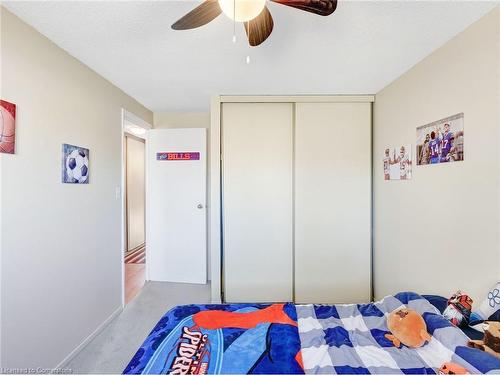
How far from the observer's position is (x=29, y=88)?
150 cm

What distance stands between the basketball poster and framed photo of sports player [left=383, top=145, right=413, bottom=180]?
2839mm

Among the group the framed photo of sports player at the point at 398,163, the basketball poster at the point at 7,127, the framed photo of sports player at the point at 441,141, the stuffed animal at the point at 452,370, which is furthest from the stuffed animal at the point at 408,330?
the basketball poster at the point at 7,127

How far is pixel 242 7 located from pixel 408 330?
5.52 feet

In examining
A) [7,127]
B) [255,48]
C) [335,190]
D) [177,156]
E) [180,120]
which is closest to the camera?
[7,127]

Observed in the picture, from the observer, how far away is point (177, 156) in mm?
3205

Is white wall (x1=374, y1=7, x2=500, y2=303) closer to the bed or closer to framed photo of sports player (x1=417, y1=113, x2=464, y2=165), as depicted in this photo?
framed photo of sports player (x1=417, y1=113, x2=464, y2=165)

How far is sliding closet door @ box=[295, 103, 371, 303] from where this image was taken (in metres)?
2.60

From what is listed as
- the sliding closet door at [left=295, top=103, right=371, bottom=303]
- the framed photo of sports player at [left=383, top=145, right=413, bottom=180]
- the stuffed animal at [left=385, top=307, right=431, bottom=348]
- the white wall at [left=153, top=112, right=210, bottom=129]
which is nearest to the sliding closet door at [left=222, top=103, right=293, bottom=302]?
the sliding closet door at [left=295, top=103, right=371, bottom=303]

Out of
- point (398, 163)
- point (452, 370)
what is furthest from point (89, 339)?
point (398, 163)

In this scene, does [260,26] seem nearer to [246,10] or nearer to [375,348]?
[246,10]

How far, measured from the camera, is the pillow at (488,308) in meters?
1.21

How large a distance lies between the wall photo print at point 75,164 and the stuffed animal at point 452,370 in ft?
8.09

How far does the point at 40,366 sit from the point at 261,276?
188cm

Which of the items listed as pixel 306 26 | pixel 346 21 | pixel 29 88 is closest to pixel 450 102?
pixel 346 21
